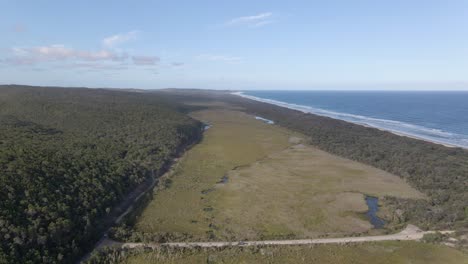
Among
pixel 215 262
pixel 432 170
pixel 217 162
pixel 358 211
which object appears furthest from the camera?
pixel 217 162

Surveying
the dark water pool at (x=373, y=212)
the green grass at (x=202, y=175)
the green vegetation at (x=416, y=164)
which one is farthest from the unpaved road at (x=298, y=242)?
the dark water pool at (x=373, y=212)

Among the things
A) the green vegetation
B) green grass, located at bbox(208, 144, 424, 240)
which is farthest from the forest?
the green vegetation

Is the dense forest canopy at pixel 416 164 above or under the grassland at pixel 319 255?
above

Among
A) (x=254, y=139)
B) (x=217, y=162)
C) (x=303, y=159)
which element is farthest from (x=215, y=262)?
(x=254, y=139)

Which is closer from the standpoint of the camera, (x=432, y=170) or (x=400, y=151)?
(x=432, y=170)

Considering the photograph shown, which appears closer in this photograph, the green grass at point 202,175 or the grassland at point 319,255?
the grassland at point 319,255

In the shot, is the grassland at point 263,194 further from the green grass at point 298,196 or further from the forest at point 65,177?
the forest at point 65,177

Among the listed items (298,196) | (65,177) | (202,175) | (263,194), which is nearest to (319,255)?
(298,196)

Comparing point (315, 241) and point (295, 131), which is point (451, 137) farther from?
point (315, 241)
